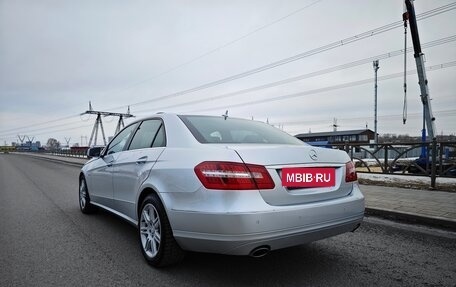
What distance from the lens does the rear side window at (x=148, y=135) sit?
12.6ft

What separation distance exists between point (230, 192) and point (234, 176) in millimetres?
131

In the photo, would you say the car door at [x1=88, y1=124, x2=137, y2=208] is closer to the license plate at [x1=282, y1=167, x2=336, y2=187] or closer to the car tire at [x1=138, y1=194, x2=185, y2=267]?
the car tire at [x1=138, y1=194, x2=185, y2=267]

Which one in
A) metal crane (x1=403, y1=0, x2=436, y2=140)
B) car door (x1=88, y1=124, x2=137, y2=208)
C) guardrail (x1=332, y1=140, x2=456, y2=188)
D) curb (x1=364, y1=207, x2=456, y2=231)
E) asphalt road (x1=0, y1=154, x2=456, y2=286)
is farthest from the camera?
metal crane (x1=403, y1=0, x2=436, y2=140)

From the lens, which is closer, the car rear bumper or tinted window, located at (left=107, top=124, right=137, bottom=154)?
the car rear bumper

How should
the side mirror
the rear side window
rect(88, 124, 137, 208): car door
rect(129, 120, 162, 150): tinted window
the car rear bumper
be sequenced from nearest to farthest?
the car rear bumper, the rear side window, rect(129, 120, 162, 150): tinted window, rect(88, 124, 137, 208): car door, the side mirror

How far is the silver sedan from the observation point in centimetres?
273

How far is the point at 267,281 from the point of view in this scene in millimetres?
3047

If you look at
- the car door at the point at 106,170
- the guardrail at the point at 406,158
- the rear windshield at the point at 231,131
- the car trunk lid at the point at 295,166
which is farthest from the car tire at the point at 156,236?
the guardrail at the point at 406,158

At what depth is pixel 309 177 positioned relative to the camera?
10.1 ft

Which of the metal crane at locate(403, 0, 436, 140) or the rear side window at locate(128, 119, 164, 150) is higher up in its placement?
the metal crane at locate(403, 0, 436, 140)

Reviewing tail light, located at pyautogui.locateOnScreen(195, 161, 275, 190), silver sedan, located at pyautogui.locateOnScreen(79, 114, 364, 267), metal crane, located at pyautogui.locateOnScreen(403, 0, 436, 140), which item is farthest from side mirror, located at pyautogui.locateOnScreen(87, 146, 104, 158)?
metal crane, located at pyautogui.locateOnScreen(403, 0, 436, 140)

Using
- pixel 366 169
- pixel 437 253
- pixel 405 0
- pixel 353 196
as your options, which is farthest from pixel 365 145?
pixel 353 196

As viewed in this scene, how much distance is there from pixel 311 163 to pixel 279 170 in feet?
1.22

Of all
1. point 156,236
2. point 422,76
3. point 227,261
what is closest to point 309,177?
point 227,261
